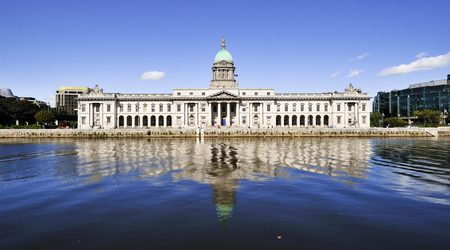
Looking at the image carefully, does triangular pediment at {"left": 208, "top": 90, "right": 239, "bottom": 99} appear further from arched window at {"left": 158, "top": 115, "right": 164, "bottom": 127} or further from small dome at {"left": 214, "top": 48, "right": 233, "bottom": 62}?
arched window at {"left": 158, "top": 115, "right": 164, "bottom": 127}

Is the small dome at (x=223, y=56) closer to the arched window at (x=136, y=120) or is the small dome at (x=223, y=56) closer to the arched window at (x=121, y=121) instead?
the arched window at (x=136, y=120)

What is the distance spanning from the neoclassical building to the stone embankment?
84.0 feet

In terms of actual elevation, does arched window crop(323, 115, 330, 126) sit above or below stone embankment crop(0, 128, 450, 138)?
above

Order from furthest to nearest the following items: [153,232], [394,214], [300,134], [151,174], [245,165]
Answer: [300,134] → [245,165] → [151,174] → [394,214] → [153,232]

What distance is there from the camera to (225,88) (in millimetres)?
121625

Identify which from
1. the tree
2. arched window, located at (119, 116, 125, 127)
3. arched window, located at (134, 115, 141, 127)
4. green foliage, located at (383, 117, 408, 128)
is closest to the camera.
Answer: the tree

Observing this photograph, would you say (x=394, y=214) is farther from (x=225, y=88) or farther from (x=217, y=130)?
(x=225, y=88)

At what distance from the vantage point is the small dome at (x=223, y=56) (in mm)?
128625

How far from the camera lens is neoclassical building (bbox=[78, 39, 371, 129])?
118 metres

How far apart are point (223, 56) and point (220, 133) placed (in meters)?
45.8

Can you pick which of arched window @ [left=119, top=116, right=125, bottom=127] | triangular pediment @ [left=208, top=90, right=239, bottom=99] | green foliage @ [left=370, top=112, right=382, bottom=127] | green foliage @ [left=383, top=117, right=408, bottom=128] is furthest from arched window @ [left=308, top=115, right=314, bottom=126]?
arched window @ [left=119, top=116, right=125, bottom=127]

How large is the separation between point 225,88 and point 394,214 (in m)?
109

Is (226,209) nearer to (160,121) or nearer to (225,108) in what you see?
(225,108)

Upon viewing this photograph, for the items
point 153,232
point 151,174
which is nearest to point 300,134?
point 151,174
